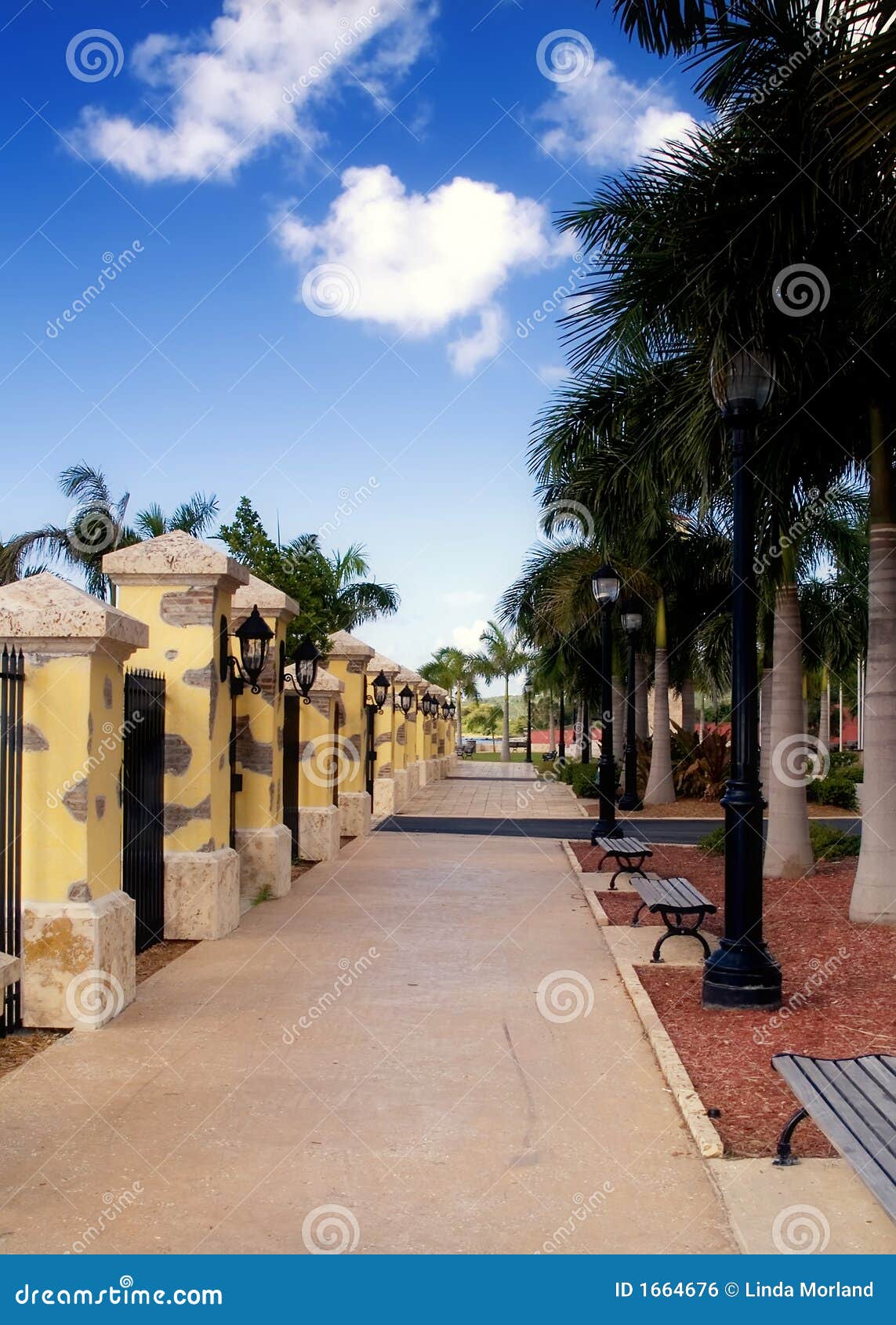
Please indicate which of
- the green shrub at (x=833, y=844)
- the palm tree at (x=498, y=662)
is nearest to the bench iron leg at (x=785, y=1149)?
the green shrub at (x=833, y=844)

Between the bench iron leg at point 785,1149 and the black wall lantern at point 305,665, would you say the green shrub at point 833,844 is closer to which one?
the black wall lantern at point 305,665

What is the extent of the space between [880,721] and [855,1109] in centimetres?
640

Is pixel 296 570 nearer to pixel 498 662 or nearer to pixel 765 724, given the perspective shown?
pixel 765 724

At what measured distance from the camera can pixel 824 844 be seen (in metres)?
14.8

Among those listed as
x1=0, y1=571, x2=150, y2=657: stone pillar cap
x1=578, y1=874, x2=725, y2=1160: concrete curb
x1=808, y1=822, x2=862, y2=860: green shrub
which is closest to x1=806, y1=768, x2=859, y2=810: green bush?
x1=808, y1=822, x2=862, y2=860: green shrub

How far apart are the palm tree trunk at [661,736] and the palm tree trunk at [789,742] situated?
37.1ft

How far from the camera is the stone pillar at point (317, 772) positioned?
49.9 ft

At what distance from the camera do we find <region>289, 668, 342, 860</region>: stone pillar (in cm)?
1520

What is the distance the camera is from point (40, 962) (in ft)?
22.0

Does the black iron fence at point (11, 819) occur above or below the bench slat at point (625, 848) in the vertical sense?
above

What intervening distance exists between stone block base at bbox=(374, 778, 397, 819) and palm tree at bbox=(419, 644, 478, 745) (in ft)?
149

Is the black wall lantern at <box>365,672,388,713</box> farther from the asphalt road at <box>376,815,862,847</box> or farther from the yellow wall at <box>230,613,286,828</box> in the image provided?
the yellow wall at <box>230,613,286,828</box>

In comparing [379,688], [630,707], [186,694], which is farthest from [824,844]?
[379,688]

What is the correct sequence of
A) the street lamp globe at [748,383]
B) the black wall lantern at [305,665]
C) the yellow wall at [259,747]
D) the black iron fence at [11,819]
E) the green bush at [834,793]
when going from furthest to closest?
the green bush at [834,793]
the black wall lantern at [305,665]
the yellow wall at [259,747]
the street lamp globe at [748,383]
the black iron fence at [11,819]
